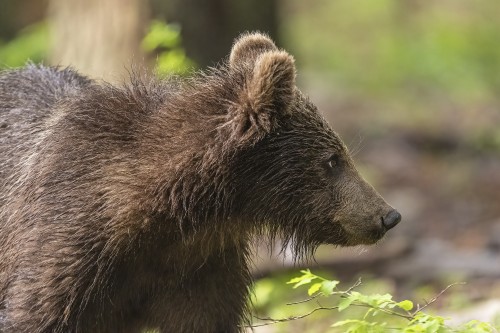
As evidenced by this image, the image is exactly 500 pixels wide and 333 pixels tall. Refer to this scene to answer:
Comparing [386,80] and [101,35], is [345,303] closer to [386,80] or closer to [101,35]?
[101,35]

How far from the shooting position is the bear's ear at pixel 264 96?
5617 millimetres

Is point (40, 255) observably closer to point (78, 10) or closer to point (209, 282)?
point (209, 282)

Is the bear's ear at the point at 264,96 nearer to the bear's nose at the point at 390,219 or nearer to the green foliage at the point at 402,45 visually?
the bear's nose at the point at 390,219

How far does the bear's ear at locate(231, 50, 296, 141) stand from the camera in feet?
18.4

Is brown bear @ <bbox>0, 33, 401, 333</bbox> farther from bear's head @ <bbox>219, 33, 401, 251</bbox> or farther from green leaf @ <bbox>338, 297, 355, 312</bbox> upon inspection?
green leaf @ <bbox>338, 297, 355, 312</bbox>

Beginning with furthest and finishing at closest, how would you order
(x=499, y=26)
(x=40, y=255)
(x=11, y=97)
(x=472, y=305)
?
1. (x=499, y=26)
2. (x=472, y=305)
3. (x=11, y=97)
4. (x=40, y=255)

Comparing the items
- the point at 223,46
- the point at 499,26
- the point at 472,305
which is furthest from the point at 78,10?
the point at 499,26

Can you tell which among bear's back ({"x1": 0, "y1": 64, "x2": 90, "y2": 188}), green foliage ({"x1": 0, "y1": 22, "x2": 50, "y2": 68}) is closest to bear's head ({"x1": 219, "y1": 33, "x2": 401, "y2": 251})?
bear's back ({"x1": 0, "y1": 64, "x2": 90, "y2": 188})

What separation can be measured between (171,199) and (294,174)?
759mm

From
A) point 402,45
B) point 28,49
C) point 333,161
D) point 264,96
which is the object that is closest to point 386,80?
point 402,45

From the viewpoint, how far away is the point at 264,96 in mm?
5660

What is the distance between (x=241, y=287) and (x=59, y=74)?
214cm

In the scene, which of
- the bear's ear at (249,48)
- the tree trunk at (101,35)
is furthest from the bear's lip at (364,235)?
the tree trunk at (101,35)

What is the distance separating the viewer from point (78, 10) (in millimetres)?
11406
